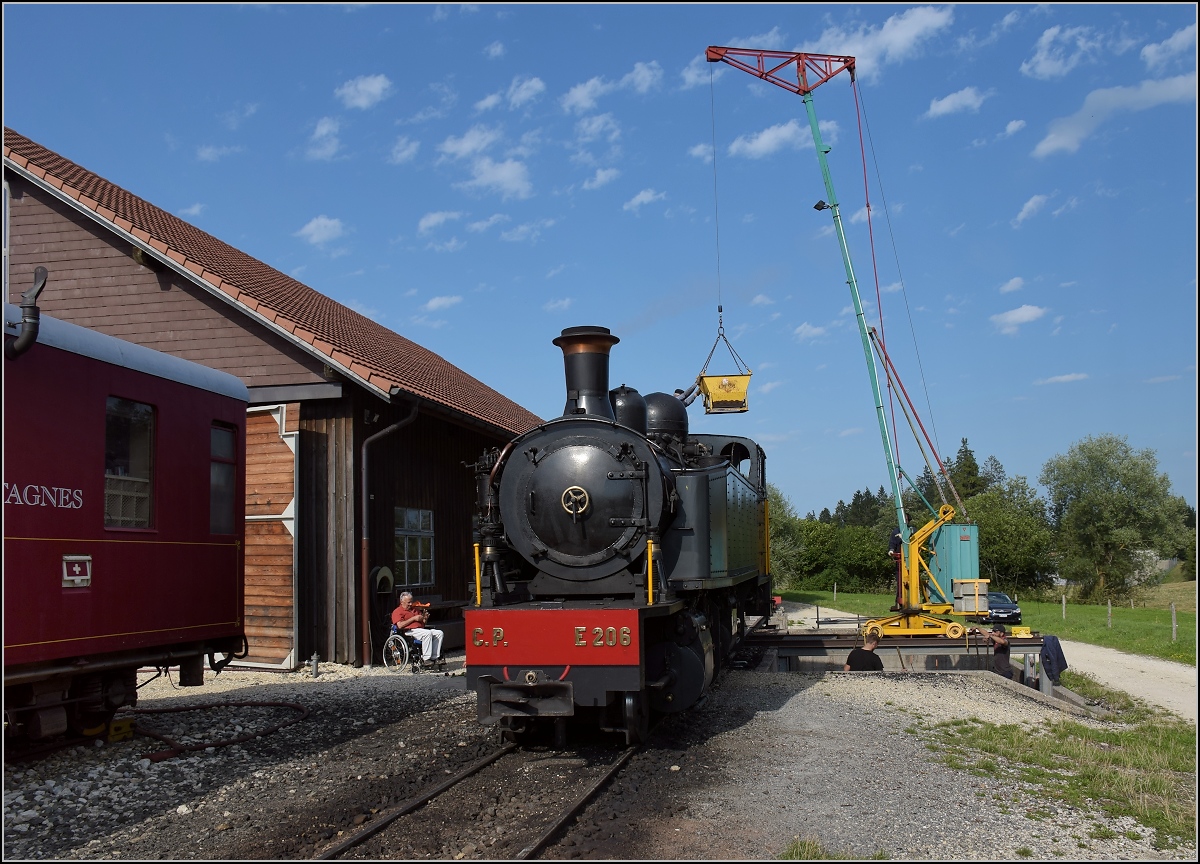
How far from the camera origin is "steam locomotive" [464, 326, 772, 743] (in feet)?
22.4

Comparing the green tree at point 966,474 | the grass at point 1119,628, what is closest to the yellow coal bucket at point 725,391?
the grass at point 1119,628

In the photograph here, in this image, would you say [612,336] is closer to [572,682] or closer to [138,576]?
[572,682]

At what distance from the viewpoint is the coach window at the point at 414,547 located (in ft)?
44.7

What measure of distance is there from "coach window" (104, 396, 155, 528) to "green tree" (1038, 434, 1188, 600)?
1810 inches

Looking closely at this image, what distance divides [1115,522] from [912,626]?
3983cm

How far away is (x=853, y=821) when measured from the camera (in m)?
5.31

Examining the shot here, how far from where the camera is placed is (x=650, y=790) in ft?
19.8

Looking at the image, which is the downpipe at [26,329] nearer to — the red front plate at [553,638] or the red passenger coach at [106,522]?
the red passenger coach at [106,522]

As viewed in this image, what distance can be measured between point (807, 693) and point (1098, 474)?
48350 mm

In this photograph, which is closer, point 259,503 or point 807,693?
point 807,693

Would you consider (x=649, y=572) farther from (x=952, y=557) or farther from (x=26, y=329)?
(x=952, y=557)

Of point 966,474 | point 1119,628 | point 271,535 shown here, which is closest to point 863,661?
point 271,535

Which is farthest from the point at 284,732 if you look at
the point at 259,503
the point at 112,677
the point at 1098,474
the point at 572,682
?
the point at 1098,474

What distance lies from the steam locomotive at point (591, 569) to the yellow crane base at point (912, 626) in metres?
6.88
